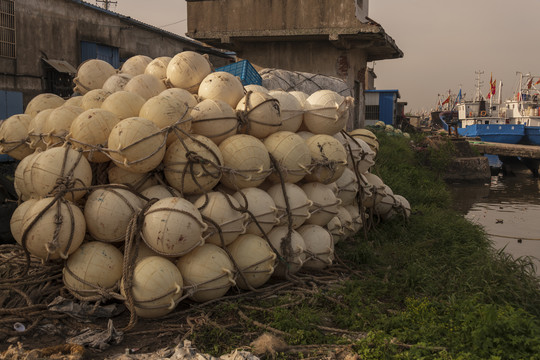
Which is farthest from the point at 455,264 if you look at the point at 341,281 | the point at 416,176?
the point at 416,176

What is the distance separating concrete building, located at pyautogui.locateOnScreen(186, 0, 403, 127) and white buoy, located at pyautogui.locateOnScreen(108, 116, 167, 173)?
9.08 metres

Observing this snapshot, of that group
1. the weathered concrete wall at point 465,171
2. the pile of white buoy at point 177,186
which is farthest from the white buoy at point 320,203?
the weathered concrete wall at point 465,171

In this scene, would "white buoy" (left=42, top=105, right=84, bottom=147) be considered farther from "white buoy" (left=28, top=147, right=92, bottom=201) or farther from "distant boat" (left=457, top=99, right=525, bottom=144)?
"distant boat" (left=457, top=99, right=525, bottom=144)

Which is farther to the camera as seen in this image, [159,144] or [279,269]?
[279,269]

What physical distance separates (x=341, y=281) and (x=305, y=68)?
9.48 metres

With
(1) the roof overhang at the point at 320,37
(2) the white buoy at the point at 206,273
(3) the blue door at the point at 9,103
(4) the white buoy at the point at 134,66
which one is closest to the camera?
(2) the white buoy at the point at 206,273

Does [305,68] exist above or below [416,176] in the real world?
above

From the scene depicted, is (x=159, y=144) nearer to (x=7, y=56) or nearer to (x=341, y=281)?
(x=341, y=281)

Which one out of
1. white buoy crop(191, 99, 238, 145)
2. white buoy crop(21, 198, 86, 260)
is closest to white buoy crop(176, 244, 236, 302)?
white buoy crop(21, 198, 86, 260)

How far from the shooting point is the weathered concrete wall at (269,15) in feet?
40.3

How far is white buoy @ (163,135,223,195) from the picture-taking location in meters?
4.23

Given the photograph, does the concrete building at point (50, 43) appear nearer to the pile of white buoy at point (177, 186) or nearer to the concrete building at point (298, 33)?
the concrete building at point (298, 33)

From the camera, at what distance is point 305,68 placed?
1330 cm

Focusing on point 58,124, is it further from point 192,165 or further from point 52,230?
point 192,165
